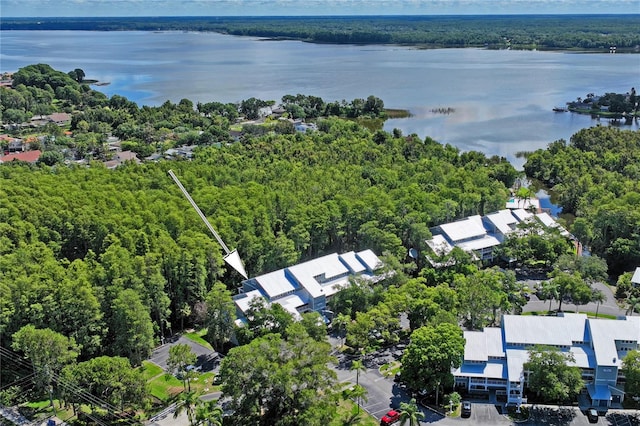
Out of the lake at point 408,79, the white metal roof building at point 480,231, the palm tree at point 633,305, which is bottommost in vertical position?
the palm tree at point 633,305

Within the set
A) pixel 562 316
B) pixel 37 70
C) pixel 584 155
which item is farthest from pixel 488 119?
pixel 37 70

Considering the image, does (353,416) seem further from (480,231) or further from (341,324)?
(480,231)

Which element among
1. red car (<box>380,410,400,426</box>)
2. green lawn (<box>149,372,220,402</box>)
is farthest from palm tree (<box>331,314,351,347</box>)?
green lawn (<box>149,372,220,402</box>)

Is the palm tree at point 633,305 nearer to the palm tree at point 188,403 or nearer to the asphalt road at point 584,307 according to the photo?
the asphalt road at point 584,307

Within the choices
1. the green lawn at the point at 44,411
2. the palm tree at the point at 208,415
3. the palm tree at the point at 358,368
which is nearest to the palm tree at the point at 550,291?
the palm tree at the point at 358,368

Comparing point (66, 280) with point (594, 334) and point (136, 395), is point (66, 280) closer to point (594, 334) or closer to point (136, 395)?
point (136, 395)
